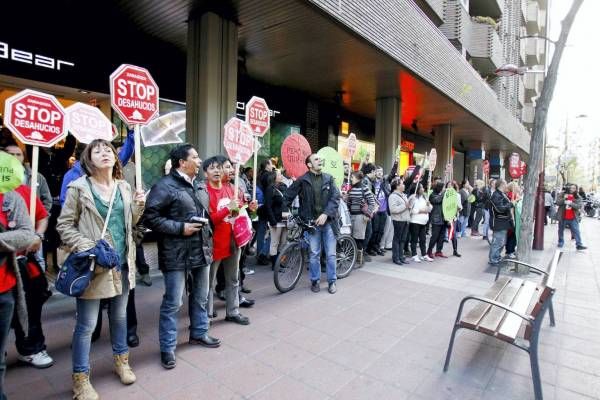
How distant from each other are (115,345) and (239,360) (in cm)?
110

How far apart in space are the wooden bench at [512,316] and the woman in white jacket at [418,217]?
3470 mm

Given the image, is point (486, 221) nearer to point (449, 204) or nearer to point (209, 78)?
point (449, 204)

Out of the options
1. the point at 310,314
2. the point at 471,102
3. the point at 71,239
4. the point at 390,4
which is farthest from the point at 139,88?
the point at 471,102

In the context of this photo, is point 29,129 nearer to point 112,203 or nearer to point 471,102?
point 112,203

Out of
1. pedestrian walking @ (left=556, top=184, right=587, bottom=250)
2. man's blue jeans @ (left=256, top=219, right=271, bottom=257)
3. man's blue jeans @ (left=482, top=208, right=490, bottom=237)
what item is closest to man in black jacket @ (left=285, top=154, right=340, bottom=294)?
man's blue jeans @ (left=256, top=219, right=271, bottom=257)

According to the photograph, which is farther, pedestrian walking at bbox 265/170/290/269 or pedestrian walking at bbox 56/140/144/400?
pedestrian walking at bbox 265/170/290/269

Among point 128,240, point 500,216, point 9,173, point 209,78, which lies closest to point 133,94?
point 9,173

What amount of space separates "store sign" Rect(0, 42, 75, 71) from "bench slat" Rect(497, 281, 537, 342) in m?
7.72

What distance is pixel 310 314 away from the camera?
4.69 m

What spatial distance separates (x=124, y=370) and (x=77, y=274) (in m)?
1.01

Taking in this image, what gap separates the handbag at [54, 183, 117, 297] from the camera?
260 cm

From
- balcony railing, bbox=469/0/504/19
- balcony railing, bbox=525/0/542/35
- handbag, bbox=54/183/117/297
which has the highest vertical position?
balcony railing, bbox=525/0/542/35

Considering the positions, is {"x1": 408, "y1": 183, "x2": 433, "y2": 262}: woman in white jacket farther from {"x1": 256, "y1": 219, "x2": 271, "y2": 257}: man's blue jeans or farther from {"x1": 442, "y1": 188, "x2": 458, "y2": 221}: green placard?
{"x1": 256, "y1": 219, "x2": 271, "y2": 257}: man's blue jeans

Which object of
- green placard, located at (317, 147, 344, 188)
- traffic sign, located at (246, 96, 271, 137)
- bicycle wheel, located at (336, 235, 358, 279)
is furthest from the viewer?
bicycle wheel, located at (336, 235, 358, 279)
